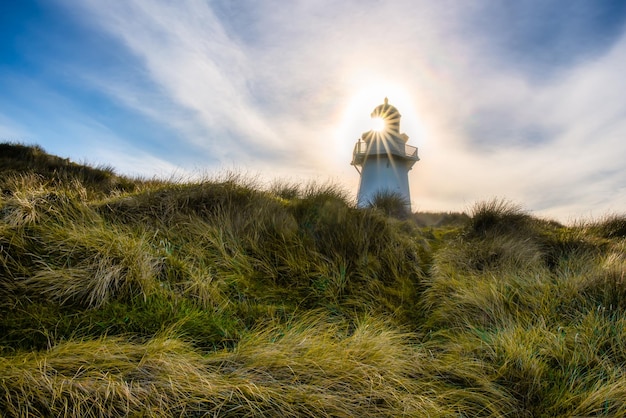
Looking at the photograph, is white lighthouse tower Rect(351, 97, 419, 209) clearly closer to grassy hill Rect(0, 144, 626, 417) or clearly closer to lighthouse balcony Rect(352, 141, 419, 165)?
lighthouse balcony Rect(352, 141, 419, 165)

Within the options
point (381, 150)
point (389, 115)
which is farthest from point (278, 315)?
point (389, 115)

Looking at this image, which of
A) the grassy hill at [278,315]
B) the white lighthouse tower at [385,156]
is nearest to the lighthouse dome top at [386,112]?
the white lighthouse tower at [385,156]

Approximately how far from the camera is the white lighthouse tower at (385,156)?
20.8 meters

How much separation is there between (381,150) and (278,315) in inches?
714

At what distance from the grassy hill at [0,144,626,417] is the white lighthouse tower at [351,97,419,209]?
49.5ft

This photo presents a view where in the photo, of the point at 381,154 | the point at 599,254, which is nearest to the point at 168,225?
the point at 599,254

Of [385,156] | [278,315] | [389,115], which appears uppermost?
[389,115]

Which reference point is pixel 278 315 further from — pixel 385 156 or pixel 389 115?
pixel 389 115

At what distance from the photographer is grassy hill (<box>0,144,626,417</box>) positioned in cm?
224

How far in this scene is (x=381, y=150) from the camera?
20688 millimetres

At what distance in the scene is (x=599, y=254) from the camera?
5438 mm

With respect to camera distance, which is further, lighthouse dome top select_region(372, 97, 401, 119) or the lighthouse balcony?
lighthouse dome top select_region(372, 97, 401, 119)

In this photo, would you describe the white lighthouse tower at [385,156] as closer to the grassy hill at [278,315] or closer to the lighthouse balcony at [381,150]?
the lighthouse balcony at [381,150]

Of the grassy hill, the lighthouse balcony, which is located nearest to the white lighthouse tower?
the lighthouse balcony
